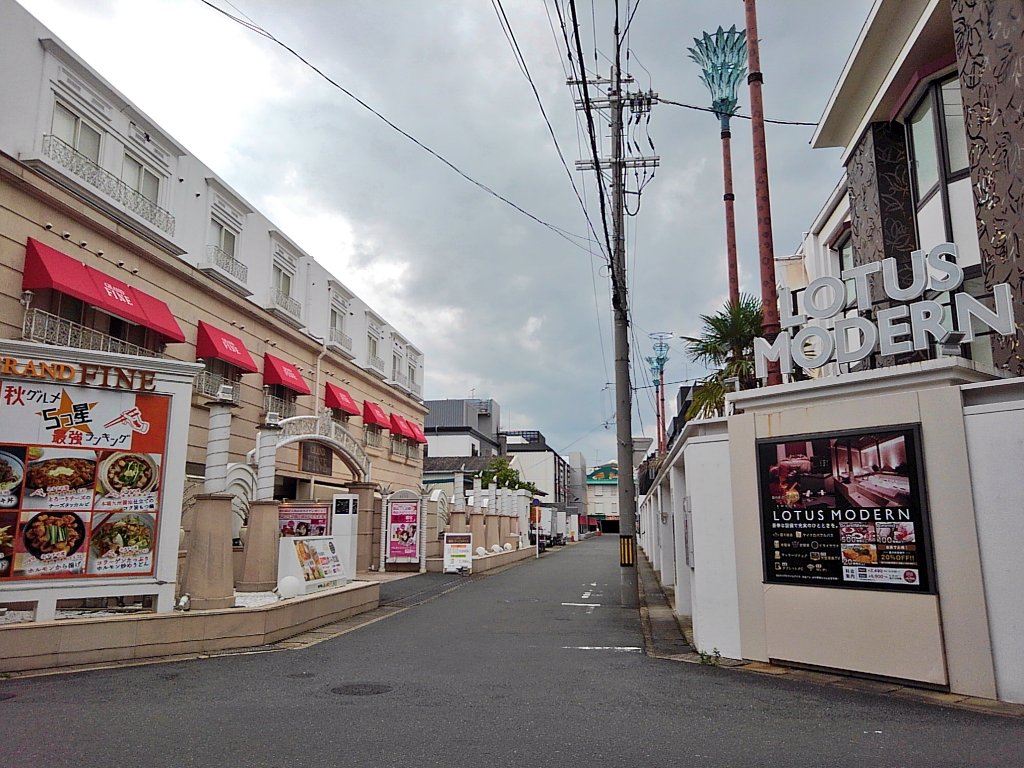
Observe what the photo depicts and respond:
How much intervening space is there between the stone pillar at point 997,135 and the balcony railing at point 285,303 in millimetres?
20595

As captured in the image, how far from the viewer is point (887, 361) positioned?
12602 mm

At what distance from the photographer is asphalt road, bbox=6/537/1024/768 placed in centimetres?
581

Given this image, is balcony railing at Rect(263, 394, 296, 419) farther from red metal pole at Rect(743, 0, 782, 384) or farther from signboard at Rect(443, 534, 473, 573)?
red metal pole at Rect(743, 0, 782, 384)

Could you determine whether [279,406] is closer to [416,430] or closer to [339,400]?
[339,400]

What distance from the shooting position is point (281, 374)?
2512 centimetres

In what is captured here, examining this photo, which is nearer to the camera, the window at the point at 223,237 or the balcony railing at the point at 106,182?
the balcony railing at the point at 106,182

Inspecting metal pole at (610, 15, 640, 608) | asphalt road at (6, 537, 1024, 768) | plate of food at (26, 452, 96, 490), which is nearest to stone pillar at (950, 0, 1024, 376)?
asphalt road at (6, 537, 1024, 768)

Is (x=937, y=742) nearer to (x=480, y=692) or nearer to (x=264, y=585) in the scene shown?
(x=480, y=692)

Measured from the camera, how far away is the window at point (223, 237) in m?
22.5

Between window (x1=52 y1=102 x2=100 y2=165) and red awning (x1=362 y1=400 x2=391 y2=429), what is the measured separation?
17.6 m

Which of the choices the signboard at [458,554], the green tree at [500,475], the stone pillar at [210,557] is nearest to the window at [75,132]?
the stone pillar at [210,557]

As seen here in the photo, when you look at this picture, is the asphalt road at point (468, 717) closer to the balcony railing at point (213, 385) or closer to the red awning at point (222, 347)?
the balcony railing at point (213, 385)

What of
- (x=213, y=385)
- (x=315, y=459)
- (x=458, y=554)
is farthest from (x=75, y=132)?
(x=458, y=554)

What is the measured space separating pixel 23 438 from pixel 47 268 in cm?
694
